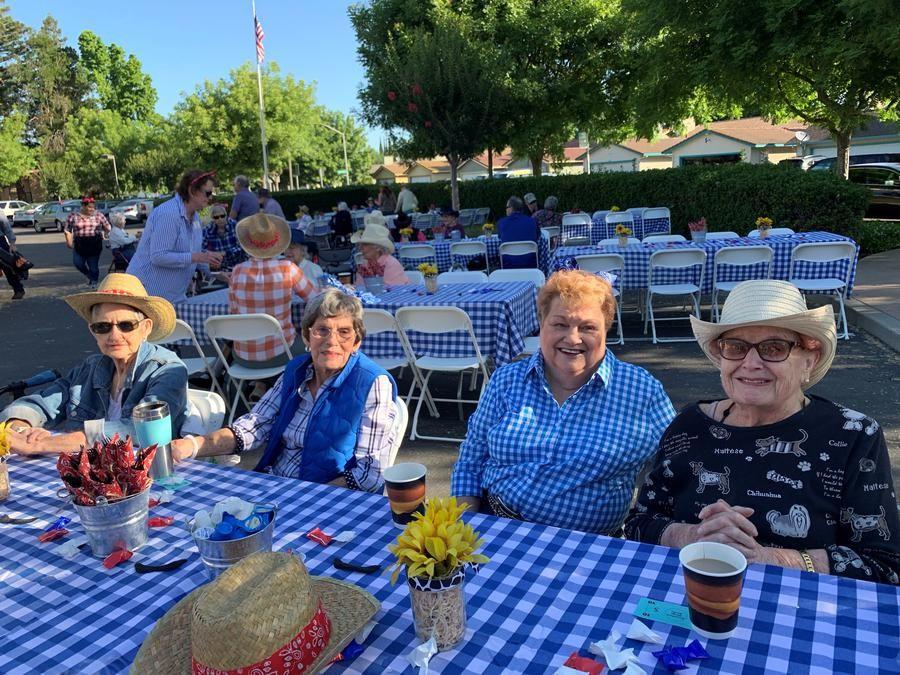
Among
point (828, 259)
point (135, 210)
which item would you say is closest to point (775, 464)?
point (828, 259)

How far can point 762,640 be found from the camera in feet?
4.36

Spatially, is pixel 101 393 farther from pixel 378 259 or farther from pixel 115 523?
pixel 378 259

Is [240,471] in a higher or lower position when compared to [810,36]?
lower

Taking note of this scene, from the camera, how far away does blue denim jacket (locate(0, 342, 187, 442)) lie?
2.84 metres

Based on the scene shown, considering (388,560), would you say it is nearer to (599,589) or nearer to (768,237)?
(599,589)

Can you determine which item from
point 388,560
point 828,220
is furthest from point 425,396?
point 828,220

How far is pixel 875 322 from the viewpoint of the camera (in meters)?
7.22

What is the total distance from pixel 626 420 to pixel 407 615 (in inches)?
46.5

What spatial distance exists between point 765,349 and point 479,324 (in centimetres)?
339

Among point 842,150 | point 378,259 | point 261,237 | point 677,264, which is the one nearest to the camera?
point 261,237

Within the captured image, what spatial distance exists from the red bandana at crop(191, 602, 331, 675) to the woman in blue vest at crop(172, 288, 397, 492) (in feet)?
4.45

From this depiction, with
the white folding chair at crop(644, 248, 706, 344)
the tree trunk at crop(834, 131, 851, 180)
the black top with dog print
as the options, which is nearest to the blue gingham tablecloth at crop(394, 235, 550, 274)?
the white folding chair at crop(644, 248, 706, 344)

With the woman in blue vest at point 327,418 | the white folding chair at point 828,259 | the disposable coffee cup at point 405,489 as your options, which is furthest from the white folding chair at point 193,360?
the white folding chair at point 828,259

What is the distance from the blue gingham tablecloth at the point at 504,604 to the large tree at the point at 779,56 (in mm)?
9881
